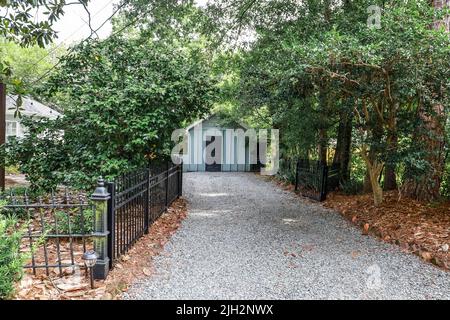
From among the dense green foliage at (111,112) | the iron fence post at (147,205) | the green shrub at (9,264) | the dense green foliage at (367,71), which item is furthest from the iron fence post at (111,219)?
the dense green foliage at (367,71)

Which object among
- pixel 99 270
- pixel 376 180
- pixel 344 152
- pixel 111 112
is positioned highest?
pixel 111 112

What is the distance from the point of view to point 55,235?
382cm

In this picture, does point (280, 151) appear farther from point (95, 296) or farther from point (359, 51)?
point (95, 296)

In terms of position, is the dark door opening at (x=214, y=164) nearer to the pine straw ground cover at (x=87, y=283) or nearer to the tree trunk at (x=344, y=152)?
the tree trunk at (x=344, y=152)

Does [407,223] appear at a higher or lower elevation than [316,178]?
lower

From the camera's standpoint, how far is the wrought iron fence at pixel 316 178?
32.1 ft

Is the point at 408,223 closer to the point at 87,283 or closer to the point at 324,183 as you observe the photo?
the point at 324,183

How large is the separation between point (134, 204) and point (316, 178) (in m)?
6.45

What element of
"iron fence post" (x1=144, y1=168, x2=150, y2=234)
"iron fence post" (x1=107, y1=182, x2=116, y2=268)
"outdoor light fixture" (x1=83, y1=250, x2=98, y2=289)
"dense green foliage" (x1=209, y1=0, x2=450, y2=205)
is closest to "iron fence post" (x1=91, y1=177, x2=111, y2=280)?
"iron fence post" (x1=107, y1=182, x2=116, y2=268)

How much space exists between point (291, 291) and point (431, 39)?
4049 millimetres

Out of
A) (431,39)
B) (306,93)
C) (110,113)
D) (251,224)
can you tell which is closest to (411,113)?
(431,39)

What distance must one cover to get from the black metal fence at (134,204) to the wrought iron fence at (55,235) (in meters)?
0.31

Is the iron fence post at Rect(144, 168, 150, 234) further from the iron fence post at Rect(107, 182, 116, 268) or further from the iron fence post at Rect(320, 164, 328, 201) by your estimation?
the iron fence post at Rect(320, 164, 328, 201)

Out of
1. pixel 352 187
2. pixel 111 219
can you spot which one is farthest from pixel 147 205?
pixel 352 187
